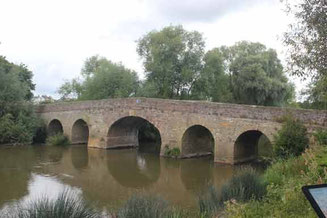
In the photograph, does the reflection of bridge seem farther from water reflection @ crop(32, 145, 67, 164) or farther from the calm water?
water reflection @ crop(32, 145, 67, 164)

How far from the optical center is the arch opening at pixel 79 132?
24.0 metres

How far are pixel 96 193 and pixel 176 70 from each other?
17.0 metres

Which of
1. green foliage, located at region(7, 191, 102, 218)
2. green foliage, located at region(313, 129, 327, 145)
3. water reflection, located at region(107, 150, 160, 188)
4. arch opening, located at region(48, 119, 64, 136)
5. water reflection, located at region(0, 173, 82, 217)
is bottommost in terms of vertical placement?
water reflection, located at region(0, 173, 82, 217)

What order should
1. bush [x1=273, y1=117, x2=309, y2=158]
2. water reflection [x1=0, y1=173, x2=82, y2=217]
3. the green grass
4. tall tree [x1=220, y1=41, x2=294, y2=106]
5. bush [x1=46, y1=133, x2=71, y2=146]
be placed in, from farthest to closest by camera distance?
tall tree [x1=220, y1=41, x2=294, y2=106], bush [x1=46, y1=133, x2=71, y2=146], bush [x1=273, y1=117, x2=309, y2=158], water reflection [x1=0, y1=173, x2=82, y2=217], the green grass

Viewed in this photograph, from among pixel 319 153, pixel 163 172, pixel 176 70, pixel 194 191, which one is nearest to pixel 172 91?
pixel 176 70

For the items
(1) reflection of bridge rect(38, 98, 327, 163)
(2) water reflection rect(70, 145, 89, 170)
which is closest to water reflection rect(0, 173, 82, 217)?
(2) water reflection rect(70, 145, 89, 170)

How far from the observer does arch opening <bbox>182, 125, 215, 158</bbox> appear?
1747 cm

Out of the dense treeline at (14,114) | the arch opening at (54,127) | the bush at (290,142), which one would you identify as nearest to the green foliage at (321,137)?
the bush at (290,142)

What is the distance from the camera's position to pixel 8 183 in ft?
38.8

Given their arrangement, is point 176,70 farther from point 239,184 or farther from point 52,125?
point 239,184

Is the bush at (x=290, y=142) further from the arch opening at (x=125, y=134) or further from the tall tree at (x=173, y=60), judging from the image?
the tall tree at (x=173, y=60)

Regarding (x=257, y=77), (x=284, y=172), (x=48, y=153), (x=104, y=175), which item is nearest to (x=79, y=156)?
(x=48, y=153)

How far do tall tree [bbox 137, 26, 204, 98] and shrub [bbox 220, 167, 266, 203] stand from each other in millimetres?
18250

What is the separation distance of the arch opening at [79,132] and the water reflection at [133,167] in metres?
4.57
